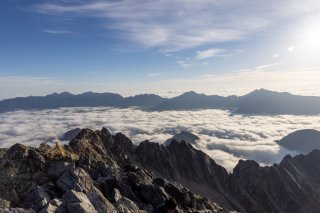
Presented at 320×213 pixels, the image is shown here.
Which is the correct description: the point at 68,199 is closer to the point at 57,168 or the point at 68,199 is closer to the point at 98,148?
the point at 57,168

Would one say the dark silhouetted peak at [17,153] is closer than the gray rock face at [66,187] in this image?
No

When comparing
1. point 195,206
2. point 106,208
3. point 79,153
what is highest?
point 106,208

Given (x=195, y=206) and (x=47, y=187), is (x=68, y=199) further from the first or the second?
(x=195, y=206)

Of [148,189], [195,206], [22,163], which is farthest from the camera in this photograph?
[195,206]

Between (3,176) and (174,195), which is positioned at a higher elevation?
(3,176)

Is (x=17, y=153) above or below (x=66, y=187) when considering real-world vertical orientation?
above

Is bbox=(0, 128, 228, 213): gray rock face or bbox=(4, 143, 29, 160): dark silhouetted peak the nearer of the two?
bbox=(0, 128, 228, 213): gray rock face

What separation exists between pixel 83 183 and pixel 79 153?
103m

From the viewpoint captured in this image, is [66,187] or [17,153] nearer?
[66,187]

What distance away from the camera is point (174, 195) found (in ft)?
390

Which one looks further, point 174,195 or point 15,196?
point 174,195

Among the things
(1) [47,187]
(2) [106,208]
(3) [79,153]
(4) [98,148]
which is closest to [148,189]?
(1) [47,187]

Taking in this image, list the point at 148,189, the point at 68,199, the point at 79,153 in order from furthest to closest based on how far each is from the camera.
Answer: the point at 79,153
the point at 148,189
the point at 68,199

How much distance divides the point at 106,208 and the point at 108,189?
39.5 meters
